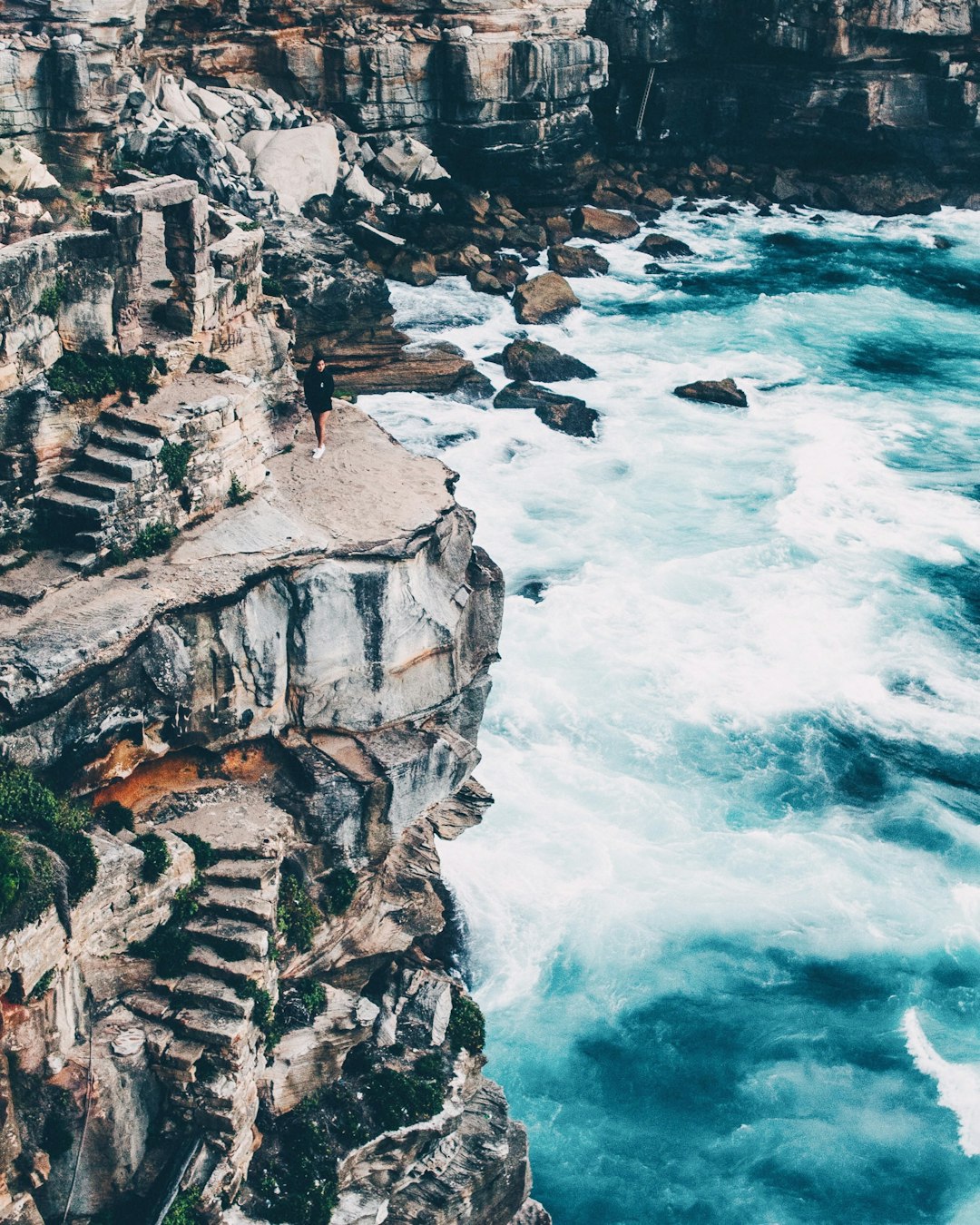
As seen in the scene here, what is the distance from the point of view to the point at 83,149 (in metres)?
39.2

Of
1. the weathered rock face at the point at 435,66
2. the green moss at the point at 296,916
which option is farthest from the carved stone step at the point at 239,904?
the weathered rock face at the point at 435,66

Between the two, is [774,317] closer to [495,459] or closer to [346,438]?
[495,459]

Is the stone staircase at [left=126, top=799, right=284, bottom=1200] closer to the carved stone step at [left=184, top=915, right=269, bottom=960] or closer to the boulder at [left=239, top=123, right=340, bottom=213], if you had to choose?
the carved stone step at [left=184, top=915, right=269, bottom=960]

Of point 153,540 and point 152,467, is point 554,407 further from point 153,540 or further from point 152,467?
point 153,540

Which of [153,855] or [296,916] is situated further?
[296,916]

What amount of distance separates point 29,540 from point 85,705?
3896 millimetres

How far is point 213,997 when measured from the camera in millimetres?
21344

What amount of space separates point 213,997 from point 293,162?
3684 centimetres

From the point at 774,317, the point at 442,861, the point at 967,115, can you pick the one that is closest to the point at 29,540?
the point at 442,861

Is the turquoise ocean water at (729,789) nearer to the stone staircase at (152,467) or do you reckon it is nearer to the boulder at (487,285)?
the boulder at (487,285)

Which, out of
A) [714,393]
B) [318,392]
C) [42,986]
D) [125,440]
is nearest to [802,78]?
[714,393]

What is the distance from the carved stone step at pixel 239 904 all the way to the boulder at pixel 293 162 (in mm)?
32153

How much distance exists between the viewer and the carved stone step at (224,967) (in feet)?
71.1

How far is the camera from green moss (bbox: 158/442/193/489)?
24516 mm
